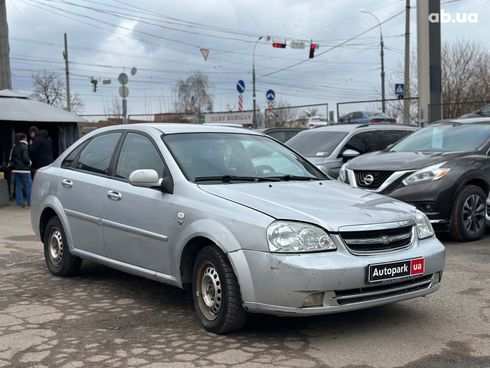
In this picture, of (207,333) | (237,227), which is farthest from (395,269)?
(207,333)

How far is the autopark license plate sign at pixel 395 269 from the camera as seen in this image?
4.16m

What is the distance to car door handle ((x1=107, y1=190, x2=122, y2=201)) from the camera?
541 cm

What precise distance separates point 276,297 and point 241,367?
51 cm

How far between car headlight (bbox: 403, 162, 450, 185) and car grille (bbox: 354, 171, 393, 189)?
0.30m

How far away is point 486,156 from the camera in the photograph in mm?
8234

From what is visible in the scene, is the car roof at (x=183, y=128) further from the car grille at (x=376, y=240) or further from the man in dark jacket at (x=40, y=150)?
the man in dark jacket at (x=40, y=150)

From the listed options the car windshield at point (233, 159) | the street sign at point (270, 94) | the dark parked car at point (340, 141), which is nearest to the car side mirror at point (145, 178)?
the car windshield at point (233, 159)

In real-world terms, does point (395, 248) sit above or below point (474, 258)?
above

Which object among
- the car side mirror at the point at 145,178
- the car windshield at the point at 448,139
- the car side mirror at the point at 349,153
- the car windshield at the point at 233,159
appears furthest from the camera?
the car side mirror at the point at 349,153


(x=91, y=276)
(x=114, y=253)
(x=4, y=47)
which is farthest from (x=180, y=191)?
(x=4, y=47)

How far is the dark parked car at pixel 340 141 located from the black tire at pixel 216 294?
242 inches

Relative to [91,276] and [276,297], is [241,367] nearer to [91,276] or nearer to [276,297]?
[276,297]

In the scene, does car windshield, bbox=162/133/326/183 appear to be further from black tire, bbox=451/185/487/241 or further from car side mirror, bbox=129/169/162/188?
black tire, bbox=451/185/487/241

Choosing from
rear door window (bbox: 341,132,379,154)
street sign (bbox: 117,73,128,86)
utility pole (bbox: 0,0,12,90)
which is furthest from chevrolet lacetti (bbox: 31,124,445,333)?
street sign (bbox: 117,73,128,86)
